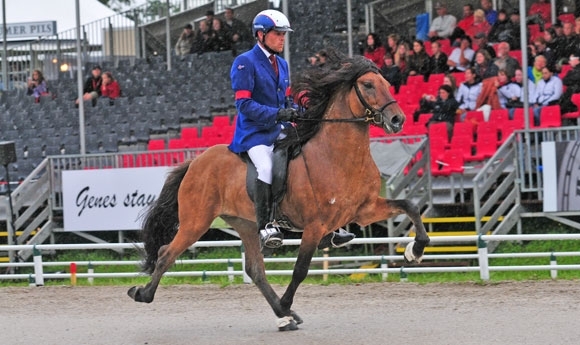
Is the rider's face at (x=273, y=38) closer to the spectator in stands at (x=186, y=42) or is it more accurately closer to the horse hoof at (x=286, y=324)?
the horse hoof at (x=286, y=324)

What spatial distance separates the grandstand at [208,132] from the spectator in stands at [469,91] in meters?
0.47

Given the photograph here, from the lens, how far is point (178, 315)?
11383 millimetres

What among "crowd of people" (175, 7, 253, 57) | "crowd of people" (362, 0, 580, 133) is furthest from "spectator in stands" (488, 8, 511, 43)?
"crowd of people" (175, 7, 253, 57)

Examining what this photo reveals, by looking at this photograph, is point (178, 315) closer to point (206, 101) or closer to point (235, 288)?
point (235, 288)

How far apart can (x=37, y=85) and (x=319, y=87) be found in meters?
18.0

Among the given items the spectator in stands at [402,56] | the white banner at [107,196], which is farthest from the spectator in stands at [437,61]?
the white banner at [107,196]

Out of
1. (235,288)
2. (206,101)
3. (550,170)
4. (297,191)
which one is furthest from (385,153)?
(297,191)

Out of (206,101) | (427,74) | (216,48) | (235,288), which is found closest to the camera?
(235,288)

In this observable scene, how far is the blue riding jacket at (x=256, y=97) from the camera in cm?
988

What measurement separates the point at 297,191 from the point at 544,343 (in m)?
2.55

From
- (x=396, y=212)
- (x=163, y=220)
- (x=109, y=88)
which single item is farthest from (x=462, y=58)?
(x=396, y=212)

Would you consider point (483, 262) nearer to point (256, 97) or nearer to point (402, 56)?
point (256, 97)

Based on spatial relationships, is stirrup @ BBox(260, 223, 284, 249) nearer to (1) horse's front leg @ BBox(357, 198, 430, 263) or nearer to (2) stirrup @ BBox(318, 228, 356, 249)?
(2) stirrup @ BBox(318, 228, 356, 249)

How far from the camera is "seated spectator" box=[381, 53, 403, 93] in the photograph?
64.8ft
